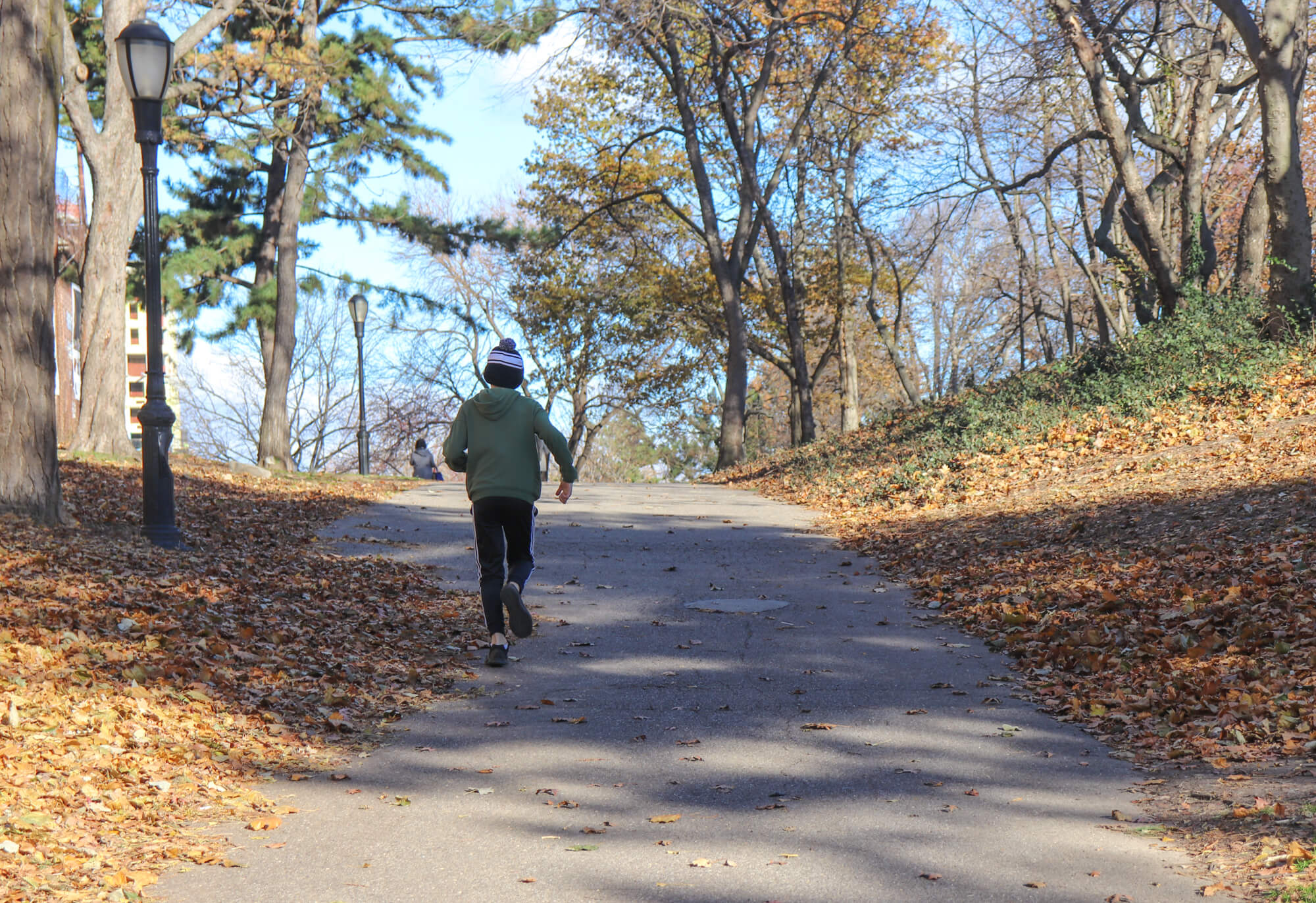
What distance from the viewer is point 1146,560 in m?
9.03

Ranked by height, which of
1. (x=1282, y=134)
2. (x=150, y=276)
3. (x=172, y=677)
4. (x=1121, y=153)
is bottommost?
(x=172, y=677)

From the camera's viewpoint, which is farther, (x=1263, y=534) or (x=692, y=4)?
(x=692, y=4)

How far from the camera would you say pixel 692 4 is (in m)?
25.2

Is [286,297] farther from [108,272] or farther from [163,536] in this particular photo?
[163,536]

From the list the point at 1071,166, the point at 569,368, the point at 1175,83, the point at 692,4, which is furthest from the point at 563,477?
the point at 569,368

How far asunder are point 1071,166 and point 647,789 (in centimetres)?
2738

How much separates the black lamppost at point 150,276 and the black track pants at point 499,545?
181 inches

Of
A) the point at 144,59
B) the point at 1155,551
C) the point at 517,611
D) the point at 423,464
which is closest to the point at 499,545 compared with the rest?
the point at 517,611

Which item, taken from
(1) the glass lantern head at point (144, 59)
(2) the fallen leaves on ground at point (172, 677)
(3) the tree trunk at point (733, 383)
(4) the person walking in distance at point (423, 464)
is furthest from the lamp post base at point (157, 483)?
(3) the tree trunk at point (733, 383)

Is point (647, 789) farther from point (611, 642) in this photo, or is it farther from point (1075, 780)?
point (611, 642)

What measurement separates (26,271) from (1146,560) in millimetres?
10025

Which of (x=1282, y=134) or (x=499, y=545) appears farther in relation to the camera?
(x=1282, y=134)

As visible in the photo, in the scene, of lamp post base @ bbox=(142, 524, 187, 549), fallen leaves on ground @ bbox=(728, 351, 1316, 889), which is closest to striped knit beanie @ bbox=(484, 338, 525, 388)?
fallen leaves on ground @ bbox=(728, 351, 1316, 889)

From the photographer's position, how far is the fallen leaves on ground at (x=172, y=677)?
4.68 meters
